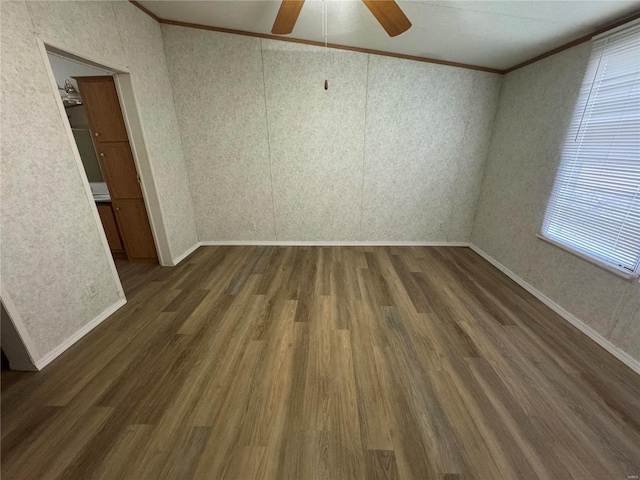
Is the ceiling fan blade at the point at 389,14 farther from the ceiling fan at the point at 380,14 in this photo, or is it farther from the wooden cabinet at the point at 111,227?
the wooden cabinet at the point at 111,227

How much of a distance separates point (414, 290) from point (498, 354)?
938 mm

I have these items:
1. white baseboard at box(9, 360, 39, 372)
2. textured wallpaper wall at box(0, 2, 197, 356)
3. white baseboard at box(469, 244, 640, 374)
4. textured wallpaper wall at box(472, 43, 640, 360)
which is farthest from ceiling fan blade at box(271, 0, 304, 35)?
white baseboard at box(469, 244, 640, 374)

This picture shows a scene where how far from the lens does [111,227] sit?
325cm

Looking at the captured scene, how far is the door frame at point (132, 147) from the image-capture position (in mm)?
1919

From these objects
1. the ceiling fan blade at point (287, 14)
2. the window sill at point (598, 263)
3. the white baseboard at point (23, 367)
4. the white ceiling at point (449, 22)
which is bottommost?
the white baseboard at point (23, 367)

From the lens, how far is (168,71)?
10.3ft

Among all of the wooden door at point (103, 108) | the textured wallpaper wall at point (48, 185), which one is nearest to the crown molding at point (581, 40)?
the textured wallpaper wall at point (48, 185)

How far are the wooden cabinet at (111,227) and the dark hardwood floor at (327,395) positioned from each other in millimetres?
1178

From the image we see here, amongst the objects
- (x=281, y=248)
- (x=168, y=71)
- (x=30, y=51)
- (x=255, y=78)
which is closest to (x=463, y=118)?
(x=255, y=78)

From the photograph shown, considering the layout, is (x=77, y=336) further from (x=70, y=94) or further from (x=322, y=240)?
(x=70, y=94)

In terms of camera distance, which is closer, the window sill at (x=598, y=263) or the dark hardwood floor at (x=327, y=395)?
the dark hardwood floor at (x=327, y=395)

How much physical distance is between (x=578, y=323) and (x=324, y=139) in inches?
130

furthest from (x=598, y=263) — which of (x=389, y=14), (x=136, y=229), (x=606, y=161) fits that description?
(x=136, y=229)

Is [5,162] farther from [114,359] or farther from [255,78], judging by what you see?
[255,78]
